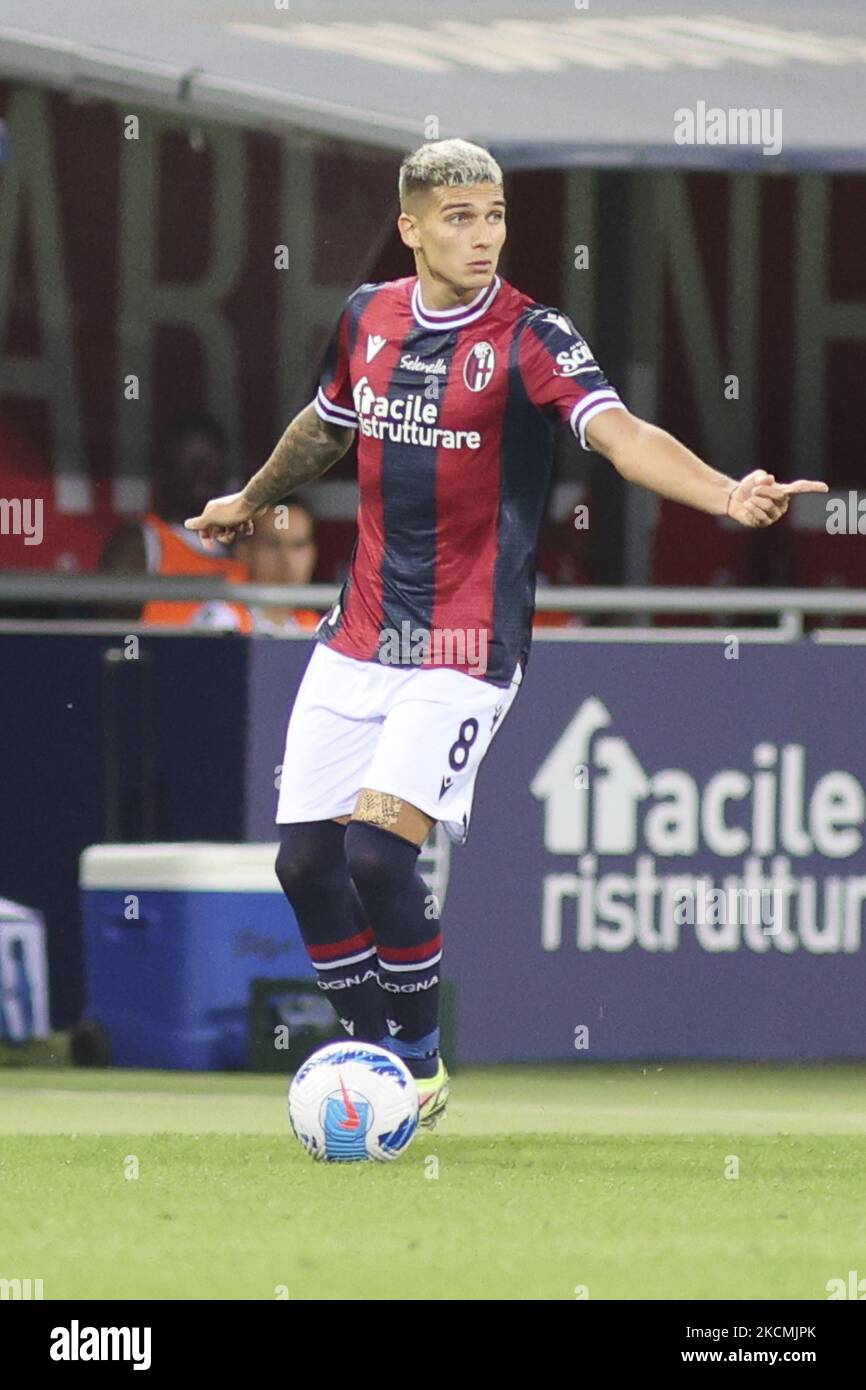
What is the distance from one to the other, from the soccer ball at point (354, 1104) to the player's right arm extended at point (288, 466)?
4.90 ft

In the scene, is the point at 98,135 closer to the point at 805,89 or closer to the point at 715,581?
the point at 805,89

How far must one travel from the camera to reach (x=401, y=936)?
26.4ft

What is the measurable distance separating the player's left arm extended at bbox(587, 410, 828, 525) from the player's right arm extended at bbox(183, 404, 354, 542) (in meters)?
1.06

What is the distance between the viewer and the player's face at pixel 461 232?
797 cm

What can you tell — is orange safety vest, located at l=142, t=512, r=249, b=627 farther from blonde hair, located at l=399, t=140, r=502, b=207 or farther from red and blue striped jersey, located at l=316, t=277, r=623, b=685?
blonde hair, located at l=399, t=140, r=502, b=207

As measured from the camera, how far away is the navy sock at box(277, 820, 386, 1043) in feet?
26.9

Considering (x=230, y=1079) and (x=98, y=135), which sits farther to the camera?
(x=98, y=135)

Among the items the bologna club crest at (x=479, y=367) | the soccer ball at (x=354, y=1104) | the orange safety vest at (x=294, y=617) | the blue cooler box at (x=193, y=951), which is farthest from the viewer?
the orange safety vest at (x=294, y=617)

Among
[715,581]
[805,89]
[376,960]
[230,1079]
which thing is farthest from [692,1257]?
[715,581]

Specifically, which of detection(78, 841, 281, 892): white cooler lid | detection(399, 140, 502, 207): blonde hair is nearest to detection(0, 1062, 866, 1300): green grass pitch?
detection(78, 841, 281, 892): white cooler lid

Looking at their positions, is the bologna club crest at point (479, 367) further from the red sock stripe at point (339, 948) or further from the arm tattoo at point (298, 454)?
the red sock stripe at point (339, 948)

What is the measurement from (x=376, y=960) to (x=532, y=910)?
247 cm

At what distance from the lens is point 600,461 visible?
47.8 feet

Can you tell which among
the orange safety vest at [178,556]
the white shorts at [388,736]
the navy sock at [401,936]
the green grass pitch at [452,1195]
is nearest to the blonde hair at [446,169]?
the white shorts at [388,736]
